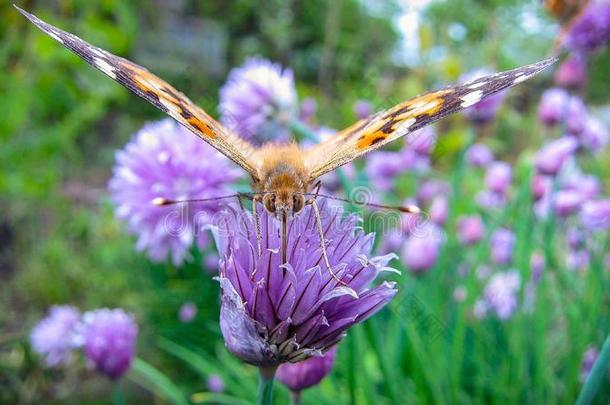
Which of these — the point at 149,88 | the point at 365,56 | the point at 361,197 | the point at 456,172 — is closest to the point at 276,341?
the point at 149,88

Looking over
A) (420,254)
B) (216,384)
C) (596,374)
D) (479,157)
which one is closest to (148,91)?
(596,374)

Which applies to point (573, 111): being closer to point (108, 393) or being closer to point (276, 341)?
point (276, 341)

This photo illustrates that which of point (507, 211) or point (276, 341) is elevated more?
point (507, 211)

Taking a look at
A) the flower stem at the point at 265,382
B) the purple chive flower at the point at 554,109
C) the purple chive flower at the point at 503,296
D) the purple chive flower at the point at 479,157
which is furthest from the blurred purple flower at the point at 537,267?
the flower stem at the point at 265,382

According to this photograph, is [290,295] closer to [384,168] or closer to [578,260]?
[384,168]

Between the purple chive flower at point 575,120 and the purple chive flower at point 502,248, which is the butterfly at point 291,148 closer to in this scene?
the purple chive flower at point 575,120

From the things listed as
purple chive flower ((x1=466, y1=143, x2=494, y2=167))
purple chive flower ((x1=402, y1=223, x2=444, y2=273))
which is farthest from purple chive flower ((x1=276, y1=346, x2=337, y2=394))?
purple chive flower ((x1=466, y1=143, x2=494, y2=167))

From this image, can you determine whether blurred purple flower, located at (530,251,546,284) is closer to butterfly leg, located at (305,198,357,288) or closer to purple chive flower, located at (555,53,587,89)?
purple chive flower, located at (555,53,587,89)
